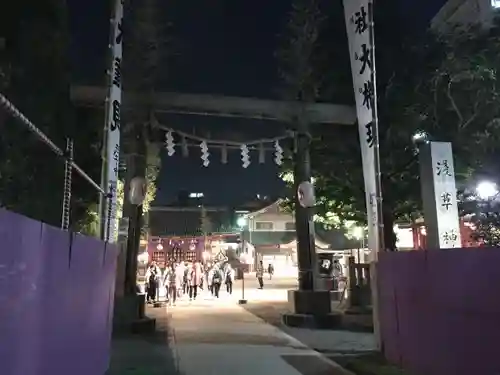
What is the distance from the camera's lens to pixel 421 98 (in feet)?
42.3

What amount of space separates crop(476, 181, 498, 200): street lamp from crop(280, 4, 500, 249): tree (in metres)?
0.76

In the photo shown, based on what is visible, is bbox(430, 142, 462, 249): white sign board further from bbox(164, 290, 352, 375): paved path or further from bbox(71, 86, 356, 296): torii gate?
bbox(71, 86, 356, 296): torii gate

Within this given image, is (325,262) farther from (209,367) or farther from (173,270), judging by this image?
(209,367)

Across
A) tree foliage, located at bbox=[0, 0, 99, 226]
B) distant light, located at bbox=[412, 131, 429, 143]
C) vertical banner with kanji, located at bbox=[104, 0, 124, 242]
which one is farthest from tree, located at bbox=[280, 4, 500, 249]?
tree foliage, located at bbox=[0, 0, 99, 226]

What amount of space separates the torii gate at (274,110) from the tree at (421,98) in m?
0.99

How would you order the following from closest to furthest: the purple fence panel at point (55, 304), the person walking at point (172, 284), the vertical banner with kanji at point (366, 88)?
1. the purple fence panel at point (55, 304)
2. the vertical banner with kanji at point (366, 88)
3. the person walking at point (172, 284)

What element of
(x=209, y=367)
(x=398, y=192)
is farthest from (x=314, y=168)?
(x=209, y=367)

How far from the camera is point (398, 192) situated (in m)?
14.1

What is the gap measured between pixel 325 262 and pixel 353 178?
13058mm

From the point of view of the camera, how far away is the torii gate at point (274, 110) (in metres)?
13.2

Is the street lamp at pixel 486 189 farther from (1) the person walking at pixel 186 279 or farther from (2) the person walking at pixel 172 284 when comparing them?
(1) the person walking at pixel 186 279

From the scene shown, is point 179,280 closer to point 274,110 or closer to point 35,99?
point 274,110

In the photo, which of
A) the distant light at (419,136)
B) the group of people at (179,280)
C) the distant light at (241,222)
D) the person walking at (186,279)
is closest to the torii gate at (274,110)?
the distant light at (419,136)

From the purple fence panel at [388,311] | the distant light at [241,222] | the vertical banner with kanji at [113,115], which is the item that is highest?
the distant light at [241,222]
